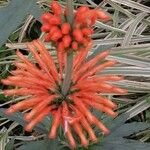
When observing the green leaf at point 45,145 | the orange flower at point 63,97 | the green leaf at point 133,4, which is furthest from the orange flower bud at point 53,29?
the green leaf at point 133,4

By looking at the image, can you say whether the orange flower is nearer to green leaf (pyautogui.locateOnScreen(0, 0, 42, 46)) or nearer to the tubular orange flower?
the tubular orange flower

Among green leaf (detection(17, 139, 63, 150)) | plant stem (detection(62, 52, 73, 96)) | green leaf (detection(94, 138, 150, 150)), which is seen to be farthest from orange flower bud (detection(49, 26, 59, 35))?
green leaf (detection(94, 138, 150, 150))

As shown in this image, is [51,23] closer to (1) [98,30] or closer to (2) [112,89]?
(2) [112,89]

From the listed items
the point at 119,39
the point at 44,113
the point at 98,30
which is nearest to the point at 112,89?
the point at 44,113

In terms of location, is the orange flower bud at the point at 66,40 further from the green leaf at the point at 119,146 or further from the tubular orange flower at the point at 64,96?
the green leaf at the point at 119,146

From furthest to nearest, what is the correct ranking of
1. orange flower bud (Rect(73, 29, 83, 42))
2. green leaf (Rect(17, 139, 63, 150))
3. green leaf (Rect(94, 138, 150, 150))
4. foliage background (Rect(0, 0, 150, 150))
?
1. foliage background (Rect(0, 0, 150, 150))
2. green leaf (Rect(94, 138, 150, 150))
3. green leaf (Rect(17, 139, 63, 150))
4. orange flower bud (Rect(73, 29, 83, 42))

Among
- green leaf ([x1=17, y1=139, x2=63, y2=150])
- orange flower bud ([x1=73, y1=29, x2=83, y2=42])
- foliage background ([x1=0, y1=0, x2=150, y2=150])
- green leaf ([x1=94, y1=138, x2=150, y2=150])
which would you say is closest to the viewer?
orange flower bud ([x1=73, y1=29, x2=83, y2=42])

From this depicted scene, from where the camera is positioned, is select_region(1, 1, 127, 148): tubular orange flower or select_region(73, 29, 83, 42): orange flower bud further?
select_region(1, 1, 127, 148): tubular orange flower
